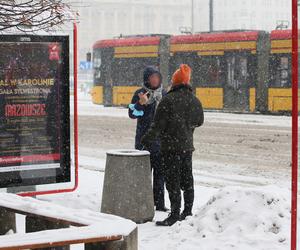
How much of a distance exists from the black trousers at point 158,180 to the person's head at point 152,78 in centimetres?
81

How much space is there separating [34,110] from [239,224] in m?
3.00

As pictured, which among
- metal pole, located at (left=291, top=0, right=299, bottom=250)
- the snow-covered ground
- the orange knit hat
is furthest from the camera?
the orange knit hat

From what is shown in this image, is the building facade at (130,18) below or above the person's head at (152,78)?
above

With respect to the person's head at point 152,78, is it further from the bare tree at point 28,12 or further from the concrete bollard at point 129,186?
the bare tree at point 28,12

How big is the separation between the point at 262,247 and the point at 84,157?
1006 cm

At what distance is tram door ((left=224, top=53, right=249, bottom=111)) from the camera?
3002cm

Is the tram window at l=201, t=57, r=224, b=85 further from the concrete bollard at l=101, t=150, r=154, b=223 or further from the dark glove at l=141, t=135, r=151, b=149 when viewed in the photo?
the concrete bollard at l=101, t=150, r=154, b=223

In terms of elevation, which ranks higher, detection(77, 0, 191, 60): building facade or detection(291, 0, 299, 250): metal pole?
detection(77, 0, 191, 60): building facade

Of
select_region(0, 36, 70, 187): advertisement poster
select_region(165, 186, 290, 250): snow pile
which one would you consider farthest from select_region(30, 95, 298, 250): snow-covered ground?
select_region(0, 36, 70, 187): advertisement poster

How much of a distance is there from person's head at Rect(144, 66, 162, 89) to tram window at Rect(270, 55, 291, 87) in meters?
19.9

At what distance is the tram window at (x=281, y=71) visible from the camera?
28.5m

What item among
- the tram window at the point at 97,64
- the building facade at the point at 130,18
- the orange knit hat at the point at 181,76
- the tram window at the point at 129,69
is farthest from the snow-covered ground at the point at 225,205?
the building facade at the point at 130,18

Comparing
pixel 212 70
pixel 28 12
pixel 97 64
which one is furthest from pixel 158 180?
pixel 97 64

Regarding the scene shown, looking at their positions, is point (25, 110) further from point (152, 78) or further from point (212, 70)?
point (212, 70)
